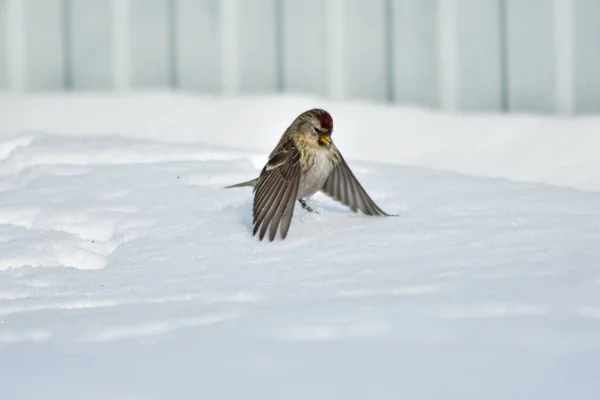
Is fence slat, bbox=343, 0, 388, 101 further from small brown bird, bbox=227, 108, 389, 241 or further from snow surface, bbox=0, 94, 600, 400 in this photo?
small brown bird, bbox=227, 108, 389, 241

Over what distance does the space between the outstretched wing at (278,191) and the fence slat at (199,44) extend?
1.82 metres

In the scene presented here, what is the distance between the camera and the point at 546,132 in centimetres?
434

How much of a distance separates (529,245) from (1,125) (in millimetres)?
2921

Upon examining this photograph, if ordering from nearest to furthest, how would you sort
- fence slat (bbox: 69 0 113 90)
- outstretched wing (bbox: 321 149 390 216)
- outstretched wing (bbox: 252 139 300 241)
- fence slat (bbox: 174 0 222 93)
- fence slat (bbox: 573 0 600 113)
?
outstretched wing (bbox: 252 139 300 241) → outstretched wing (bbox: 321 149 390 216) → fence slat (bbox: 573 0 600 113) → fence slat (bbox: 174 0 222 93) → fence slat (bbox: 69 0 113 90)

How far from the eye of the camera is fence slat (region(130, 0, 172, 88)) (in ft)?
15.5

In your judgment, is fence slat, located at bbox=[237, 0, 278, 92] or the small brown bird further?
fence slat, located at bbox=[237, 0, 278, 92]

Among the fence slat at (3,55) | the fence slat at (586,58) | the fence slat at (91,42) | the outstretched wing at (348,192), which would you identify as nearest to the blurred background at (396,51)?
the fence slat at (586,58)

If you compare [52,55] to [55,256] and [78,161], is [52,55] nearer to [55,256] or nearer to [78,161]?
[78,161]

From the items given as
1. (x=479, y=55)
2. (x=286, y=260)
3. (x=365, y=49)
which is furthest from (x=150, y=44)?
(x=286, y=260)

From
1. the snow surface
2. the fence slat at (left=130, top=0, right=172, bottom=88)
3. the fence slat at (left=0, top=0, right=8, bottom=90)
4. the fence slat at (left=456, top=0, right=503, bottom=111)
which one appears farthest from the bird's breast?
the fence slat at (left=0, top=0, right=8, bottom=90)

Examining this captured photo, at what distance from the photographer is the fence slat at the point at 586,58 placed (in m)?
4.52

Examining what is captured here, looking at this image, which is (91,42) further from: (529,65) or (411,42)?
(529,65)

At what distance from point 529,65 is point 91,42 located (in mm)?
2179

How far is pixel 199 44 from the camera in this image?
466 centimetres
